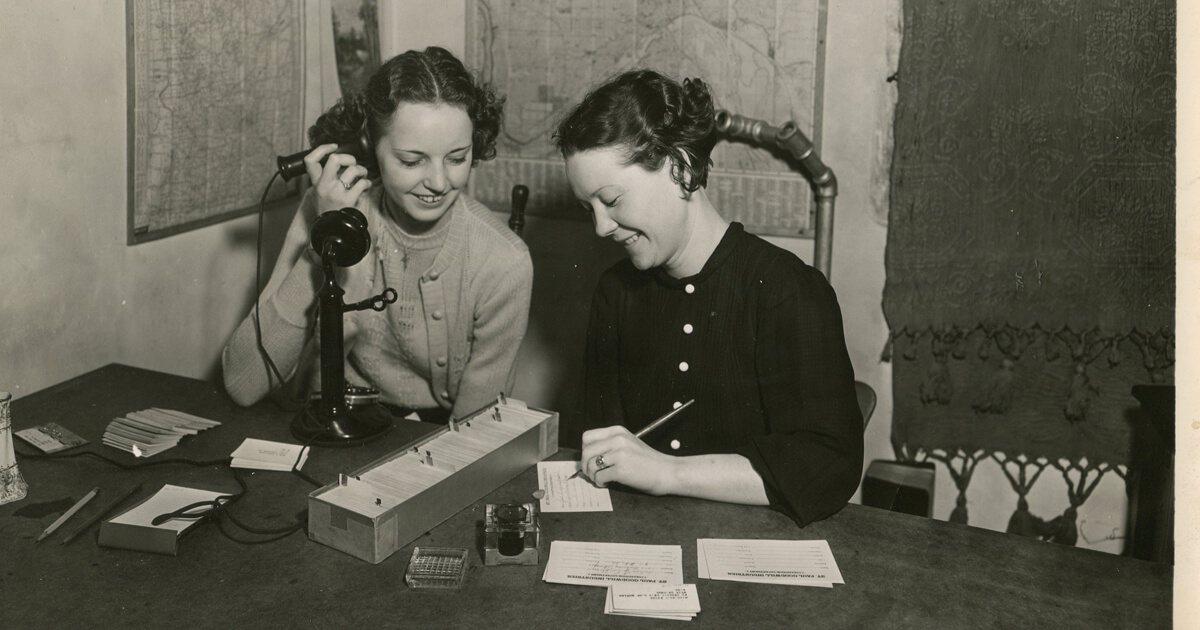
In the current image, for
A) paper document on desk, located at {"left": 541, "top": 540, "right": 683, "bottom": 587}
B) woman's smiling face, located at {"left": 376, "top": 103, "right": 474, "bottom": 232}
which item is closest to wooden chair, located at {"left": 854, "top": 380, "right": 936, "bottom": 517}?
paper document on desk, located at {"left": 541, "top": 540, "right": 683, "bottom": 587}

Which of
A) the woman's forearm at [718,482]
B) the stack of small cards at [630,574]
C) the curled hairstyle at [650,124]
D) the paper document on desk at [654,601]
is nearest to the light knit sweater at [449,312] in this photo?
the curled hairstyle at [650,124]

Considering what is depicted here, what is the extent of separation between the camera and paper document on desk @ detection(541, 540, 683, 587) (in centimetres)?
139

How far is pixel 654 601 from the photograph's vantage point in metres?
1.32

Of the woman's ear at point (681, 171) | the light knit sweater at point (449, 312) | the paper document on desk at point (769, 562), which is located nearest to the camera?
the paper document on desk at point (769, 562)

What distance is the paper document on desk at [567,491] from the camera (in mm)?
1619

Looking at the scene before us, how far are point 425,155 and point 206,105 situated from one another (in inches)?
33.5

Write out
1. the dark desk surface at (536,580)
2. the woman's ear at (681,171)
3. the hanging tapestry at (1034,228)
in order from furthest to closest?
the hanging tapestry at (1034,228), the woman's ear at (681,171), the dark desk surface at (536,580)

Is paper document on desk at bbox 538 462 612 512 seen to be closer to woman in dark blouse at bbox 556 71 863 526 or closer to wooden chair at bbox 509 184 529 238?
woman in dark blouse at bbox 556 71 863 526

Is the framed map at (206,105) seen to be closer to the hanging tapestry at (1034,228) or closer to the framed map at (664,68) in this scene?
the framed map at (664,68)

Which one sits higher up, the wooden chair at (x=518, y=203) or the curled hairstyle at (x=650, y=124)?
the curled hairstyle at (x=650, y=124)

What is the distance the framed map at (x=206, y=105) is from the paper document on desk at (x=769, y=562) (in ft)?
5.71

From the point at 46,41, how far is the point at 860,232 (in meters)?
2.15

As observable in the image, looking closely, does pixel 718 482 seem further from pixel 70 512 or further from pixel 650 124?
pixel 70 512

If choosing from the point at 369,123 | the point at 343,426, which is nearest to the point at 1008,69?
the point at 369,123
